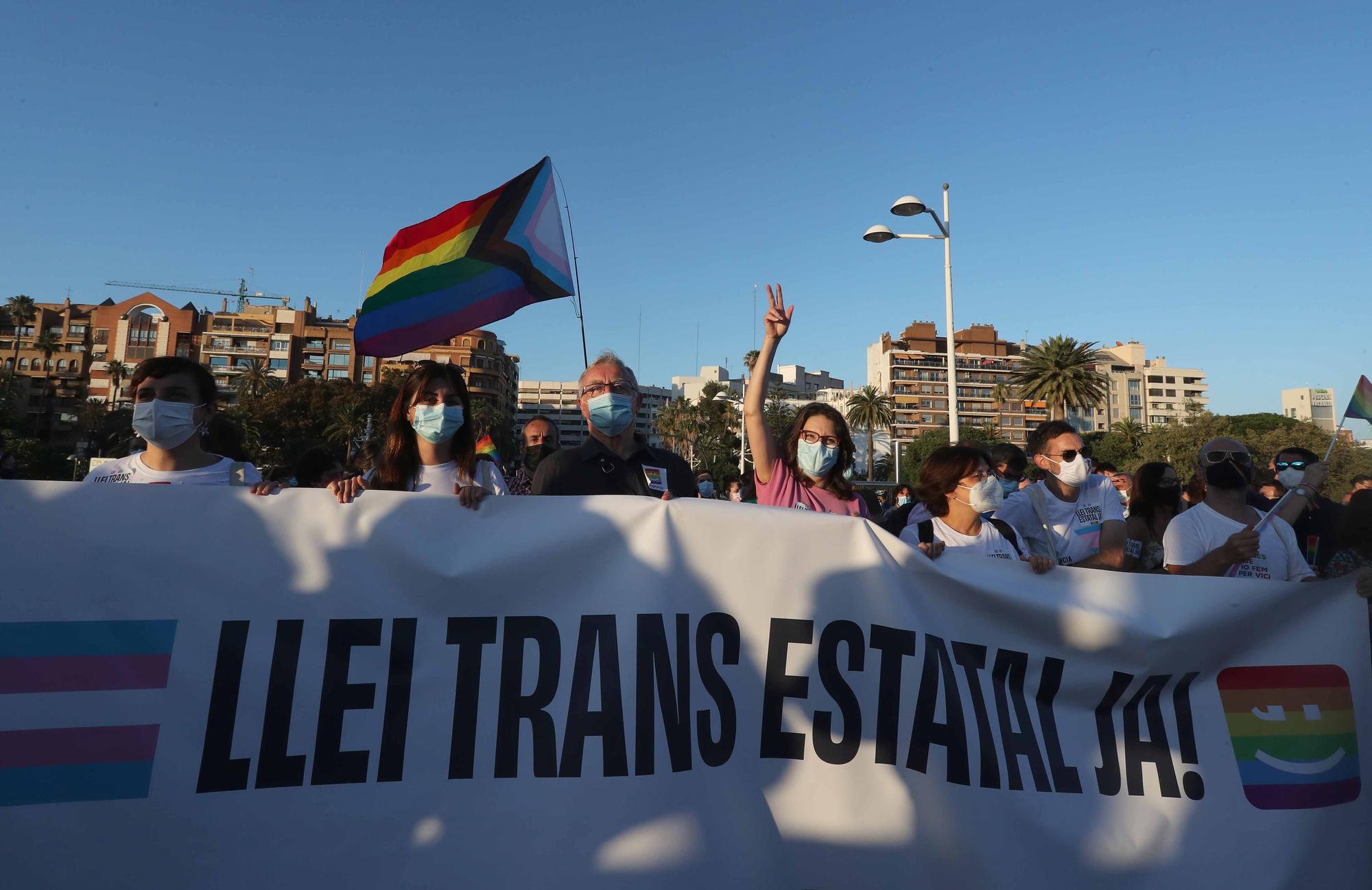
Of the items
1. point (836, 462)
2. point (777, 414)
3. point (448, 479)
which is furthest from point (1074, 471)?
point (777, 414)

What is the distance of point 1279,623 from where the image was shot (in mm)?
3078

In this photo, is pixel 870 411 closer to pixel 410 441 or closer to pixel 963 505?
pixel 963 505

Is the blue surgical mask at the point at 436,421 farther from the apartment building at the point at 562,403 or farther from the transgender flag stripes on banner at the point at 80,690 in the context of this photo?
the apartment building at the point at 562,403

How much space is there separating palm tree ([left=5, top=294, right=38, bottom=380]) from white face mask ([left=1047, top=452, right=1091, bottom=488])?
385 ft

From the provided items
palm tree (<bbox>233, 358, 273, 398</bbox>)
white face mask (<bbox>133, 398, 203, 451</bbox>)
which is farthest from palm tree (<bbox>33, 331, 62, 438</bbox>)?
white face mask (<bbox>133, 398, 203, 451</bbox>)

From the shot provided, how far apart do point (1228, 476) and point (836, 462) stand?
1.70m

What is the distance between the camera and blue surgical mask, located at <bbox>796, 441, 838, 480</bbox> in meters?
3.62

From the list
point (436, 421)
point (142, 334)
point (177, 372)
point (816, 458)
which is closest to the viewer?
point (177, 372)

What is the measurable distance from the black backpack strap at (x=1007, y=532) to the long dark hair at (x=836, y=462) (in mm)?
627

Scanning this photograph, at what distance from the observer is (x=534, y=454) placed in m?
5.86

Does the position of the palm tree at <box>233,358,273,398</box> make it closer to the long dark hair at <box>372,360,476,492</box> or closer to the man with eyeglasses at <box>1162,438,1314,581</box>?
the long dark hair at <box>372,360,476,492</box>

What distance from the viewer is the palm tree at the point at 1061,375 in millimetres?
53250

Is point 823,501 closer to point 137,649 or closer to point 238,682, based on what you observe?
point 238,682

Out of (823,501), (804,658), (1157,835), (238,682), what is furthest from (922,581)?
(238,682)
